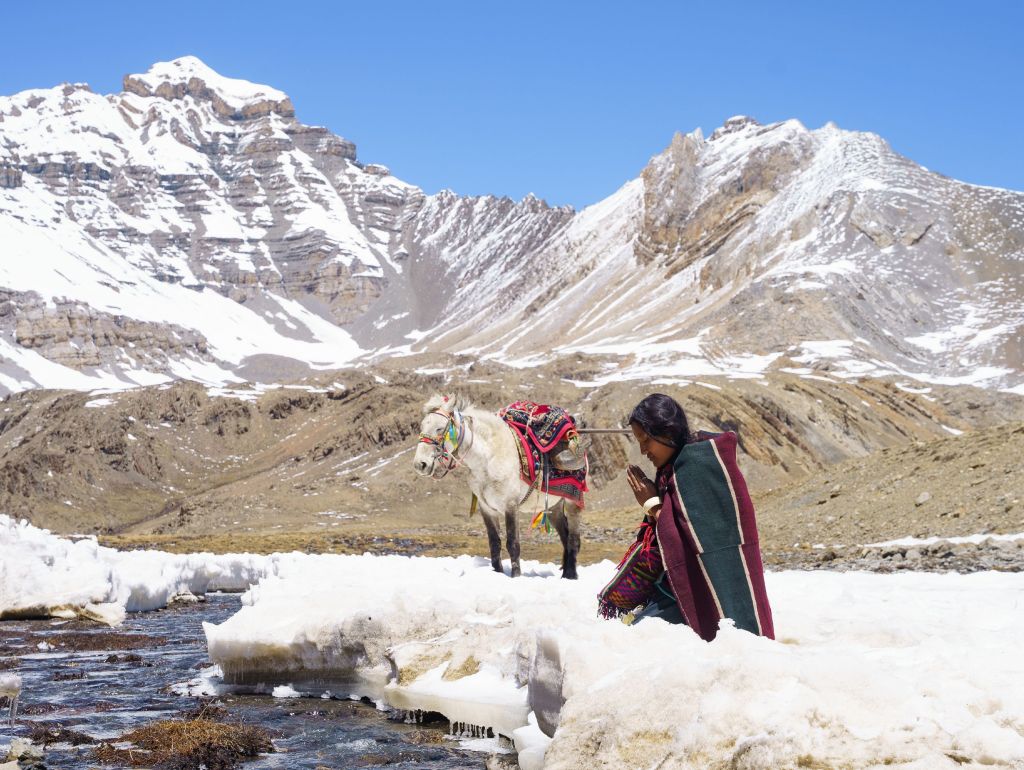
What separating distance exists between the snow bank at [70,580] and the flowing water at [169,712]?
422 centimetres

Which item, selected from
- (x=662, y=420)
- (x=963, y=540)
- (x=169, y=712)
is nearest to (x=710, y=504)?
(x=662, y=420)

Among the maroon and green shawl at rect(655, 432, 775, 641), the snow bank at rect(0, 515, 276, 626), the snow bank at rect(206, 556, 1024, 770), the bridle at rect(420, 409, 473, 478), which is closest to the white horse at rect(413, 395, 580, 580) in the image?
the bridle at rect(420, 409, 473, 478)

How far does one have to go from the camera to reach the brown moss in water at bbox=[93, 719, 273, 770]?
8.21m

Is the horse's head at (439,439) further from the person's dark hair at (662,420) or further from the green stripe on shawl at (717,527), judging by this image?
the green stripe on shawl at (717,527)

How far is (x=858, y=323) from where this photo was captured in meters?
113

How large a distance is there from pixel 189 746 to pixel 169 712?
6.74ft

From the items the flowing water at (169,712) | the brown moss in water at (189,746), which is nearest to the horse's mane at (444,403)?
the flowing water at (169,712)

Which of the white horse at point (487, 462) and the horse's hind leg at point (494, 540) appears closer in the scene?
the white horse at point (487, 462)

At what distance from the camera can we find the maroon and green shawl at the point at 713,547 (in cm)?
652

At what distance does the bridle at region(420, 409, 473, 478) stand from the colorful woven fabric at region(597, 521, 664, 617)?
6308mm

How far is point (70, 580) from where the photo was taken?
70.7ft

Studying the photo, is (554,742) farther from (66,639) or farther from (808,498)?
(808,498)

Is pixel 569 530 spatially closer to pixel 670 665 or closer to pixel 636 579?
pixel 636 579

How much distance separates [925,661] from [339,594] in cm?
685
